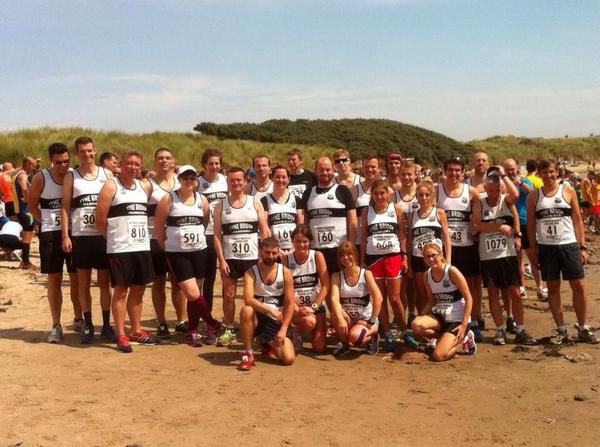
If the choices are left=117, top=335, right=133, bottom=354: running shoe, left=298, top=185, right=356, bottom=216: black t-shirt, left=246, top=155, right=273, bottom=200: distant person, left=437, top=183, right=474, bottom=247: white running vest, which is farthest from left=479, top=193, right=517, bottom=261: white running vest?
left=117, top=335, right=133, bottom=354: running shoe

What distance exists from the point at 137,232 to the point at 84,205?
2.26 ft

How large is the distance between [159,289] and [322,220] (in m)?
2.17

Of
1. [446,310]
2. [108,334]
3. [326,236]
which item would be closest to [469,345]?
[446,310]

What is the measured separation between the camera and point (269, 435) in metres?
5.04

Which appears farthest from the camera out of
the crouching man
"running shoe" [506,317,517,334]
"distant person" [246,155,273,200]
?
"distant person" [246,155,273,200]

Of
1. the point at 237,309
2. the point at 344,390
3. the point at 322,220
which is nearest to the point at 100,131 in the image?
the point at 237,309

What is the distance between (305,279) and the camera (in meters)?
7.49

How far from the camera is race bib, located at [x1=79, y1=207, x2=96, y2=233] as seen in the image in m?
7.50

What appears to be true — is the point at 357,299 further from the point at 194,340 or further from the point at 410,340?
the point at 194,340

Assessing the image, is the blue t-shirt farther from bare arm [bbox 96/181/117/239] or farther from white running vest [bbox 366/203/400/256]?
bare arm [bbox 96/181/117/239]

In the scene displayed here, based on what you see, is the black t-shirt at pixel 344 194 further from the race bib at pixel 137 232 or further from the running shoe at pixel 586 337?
the running shoe at pixel 586 337

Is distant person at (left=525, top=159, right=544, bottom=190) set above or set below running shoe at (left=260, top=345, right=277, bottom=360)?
above

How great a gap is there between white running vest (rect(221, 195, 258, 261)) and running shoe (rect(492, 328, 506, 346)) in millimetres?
2914

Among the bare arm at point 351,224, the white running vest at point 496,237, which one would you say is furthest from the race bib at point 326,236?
the white running vest at point 496,237
